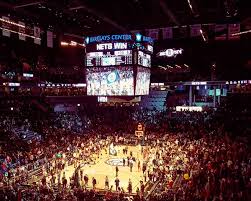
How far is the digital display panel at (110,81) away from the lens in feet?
88.6

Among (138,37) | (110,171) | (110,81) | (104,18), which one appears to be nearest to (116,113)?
(110,81)

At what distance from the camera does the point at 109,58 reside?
2731cm

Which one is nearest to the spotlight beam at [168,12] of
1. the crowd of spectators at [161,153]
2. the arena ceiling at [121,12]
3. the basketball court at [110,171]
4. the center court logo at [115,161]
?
the arena ceiling at [121,12]

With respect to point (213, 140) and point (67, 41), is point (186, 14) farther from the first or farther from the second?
point (67, 41)

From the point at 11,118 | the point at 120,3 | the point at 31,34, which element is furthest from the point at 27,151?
the point at 120,3

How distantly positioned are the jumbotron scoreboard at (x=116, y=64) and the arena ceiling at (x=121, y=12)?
203 cm

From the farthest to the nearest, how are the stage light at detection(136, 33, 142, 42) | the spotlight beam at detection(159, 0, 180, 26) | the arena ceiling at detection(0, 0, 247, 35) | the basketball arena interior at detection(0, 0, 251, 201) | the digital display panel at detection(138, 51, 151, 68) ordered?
the digital display panel at detection(138, 51, 151, 68), the stage light at detection(136, 33, 142, 42), the spotlight beam at detection(159, 0, 180, 26), the arena ceiling at detection(0, 0, 247, 35), the basketball arena interior at detection(0, 0, 251, 201)

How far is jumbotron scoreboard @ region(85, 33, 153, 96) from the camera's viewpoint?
87.9ft

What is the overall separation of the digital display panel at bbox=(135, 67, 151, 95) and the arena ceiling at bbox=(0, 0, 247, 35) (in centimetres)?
472

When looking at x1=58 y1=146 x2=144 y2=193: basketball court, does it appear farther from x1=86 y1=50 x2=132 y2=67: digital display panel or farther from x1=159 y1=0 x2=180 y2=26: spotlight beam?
x1=159 y1=0 x2=180 y2=26: spotlight beam

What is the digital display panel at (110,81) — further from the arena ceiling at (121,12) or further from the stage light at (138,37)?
the arena ceiling at (121,12)

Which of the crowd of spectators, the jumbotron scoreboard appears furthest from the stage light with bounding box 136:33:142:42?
the crowd of spectators

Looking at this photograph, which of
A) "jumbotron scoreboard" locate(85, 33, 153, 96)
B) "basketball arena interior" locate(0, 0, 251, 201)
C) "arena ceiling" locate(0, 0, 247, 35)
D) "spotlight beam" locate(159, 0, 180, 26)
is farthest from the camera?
"jumbotron scoreboard" locate(85, 33, 153, 96)

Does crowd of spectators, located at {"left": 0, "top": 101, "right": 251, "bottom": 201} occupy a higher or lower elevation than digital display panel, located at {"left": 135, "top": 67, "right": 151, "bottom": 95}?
lower
